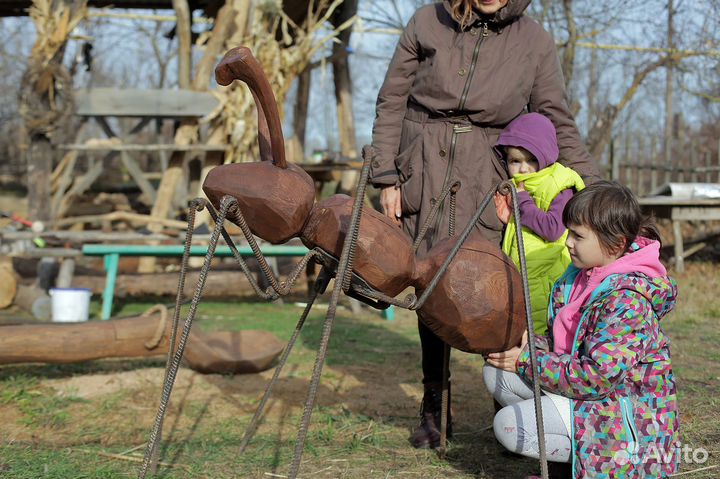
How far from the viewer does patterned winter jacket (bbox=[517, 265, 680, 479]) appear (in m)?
2.06

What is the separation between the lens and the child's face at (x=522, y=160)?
2.76m

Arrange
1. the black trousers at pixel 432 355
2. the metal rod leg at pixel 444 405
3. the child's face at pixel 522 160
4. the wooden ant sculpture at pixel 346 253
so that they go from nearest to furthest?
the wooden ant sculpture at pixel 346 253
the child's face at pixel 522 160
the metal rod leg at pixel 444 405
the black trousers at pixel 432 355

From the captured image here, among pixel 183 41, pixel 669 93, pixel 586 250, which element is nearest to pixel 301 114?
pixel 183 41

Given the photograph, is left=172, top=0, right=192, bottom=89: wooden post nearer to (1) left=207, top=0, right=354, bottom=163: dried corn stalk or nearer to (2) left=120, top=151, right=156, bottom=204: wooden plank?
(1) left=207, top=0, right=354, bottom=163: dried corn stalk

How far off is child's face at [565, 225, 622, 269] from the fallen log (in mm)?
2431

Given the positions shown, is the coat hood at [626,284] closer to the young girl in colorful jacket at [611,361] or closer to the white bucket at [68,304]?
the young girl in colorful jacket at [611,361]

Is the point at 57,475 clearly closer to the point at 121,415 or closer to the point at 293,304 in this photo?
the point at 121,415

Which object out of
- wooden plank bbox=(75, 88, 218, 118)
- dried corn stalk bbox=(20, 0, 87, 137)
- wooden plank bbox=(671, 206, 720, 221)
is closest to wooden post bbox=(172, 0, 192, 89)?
wooden plank bbox=(75, 88, 218, 118)

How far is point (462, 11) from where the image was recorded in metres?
2.85

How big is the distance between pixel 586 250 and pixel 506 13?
3.36 feet

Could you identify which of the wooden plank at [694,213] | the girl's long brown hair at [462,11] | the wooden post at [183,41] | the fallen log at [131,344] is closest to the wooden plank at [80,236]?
the wooden post at [183,41]

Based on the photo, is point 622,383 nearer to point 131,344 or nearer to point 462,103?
point 462,103

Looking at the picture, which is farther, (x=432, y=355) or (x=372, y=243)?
(x=432, y=355)

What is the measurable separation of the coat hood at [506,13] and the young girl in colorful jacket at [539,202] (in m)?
0.37
